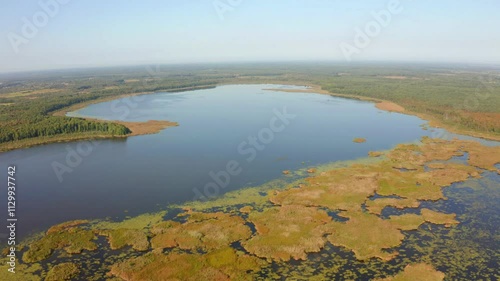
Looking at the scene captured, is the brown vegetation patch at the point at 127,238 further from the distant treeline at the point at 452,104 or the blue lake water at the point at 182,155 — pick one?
the distant treeline at the point at 452,104

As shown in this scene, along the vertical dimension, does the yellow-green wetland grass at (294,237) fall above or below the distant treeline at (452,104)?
below

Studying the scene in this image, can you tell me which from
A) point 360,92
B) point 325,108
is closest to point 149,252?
point 325,108

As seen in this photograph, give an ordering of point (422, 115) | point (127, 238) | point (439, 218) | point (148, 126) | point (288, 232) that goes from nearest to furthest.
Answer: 1. point (127, 238)
2. point (288, 232)
3. point (439, 218)
4. point (148, 126)
5. point (422, 115)

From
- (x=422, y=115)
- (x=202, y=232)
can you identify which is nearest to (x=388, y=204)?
(x=202, y=232)

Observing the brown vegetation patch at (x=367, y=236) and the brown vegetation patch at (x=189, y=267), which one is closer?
the brown vegetation patch at (x=189, y=267)

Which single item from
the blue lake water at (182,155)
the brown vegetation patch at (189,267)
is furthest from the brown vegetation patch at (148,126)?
the brown vegetation patch at (189,267)

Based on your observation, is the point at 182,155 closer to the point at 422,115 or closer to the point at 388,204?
the point at 388,204

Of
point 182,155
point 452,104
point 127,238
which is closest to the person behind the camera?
point 127,238
